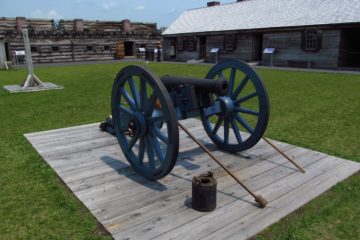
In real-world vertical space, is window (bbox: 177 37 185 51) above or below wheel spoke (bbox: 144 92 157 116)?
above

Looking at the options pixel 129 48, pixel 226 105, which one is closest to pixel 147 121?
pixel 226 105

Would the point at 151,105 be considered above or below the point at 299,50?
below

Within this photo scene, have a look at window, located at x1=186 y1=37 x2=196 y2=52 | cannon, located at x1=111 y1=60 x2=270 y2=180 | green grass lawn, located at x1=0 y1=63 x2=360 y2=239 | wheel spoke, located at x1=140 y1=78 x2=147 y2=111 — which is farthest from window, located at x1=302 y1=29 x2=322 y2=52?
wheel spoke, located at x1=140 y1=78 x2=147 y2=111

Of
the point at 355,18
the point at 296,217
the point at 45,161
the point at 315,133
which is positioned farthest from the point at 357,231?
the point at 355,18

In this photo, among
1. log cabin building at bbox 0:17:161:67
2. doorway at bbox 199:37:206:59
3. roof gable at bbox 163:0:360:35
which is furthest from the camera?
log cabin building at bbox 0:17:161:67

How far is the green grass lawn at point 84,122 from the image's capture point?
3094 mm

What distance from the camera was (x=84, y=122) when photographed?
7285 millimetres

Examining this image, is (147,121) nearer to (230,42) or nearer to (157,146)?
(157,146)

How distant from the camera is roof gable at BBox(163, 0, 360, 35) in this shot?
1944 cm

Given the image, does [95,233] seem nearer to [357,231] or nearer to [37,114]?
[357,231]

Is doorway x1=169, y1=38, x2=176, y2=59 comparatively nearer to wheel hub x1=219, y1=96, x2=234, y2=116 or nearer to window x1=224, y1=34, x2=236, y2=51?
window x1=224, y1=34, x2=236, y2=51

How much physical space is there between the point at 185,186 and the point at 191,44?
85.4ft

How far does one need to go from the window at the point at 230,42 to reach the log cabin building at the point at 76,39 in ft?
40.9

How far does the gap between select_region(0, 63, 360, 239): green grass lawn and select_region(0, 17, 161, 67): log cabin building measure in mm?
19587
